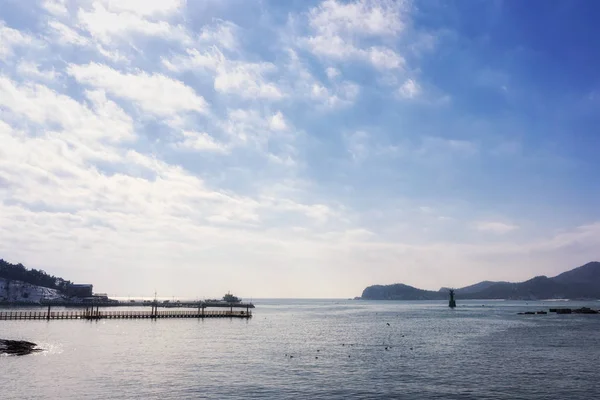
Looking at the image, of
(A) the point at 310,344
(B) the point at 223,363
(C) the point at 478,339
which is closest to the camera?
(B) the point at 223,363

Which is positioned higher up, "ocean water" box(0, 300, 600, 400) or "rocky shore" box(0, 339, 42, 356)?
"rocky shore" box(0, 339, 42, 356)

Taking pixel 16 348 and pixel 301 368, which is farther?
pixel 16 348

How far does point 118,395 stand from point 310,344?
45236mm

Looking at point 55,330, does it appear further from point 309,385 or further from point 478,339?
point 478,339

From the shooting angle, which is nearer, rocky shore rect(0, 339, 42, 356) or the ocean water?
the ocean water

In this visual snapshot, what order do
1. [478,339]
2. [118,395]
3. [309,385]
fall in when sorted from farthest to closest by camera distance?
1. [478,339]
2. [309,385]
3. [118,395]

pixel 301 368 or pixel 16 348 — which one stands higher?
pixel 16 348

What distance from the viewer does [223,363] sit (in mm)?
57844

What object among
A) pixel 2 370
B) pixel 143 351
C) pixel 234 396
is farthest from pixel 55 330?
pixel 234 396

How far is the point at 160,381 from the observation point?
4616cm

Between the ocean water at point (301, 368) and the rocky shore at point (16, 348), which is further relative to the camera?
the rocky shore at point (16, 348)

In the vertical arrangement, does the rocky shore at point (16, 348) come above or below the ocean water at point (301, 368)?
above

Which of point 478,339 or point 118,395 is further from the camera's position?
point 478,339

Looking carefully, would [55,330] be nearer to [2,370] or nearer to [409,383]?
[2,370]
